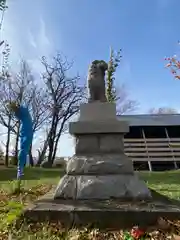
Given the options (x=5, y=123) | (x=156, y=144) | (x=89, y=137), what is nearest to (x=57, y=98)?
(x=5, y=123)

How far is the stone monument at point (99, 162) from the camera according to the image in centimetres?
407

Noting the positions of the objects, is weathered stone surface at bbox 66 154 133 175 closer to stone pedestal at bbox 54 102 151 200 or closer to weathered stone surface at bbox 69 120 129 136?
stone pedestal at bbox 54 102 151 200

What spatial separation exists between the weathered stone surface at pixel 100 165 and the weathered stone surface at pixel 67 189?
0.50 ft

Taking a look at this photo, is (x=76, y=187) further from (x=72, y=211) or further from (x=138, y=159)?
(x=138, y=159)

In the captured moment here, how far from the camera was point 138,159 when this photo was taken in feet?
61.6

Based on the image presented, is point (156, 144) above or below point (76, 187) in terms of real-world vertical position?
above

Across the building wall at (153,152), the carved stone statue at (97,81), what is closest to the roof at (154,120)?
the building wall at (153,152)

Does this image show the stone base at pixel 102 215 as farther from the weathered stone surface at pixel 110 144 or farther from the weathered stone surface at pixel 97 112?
the weathered stone surface at pixel 97 112

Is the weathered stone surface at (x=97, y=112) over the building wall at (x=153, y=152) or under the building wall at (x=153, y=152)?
under

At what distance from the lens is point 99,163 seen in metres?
4.27

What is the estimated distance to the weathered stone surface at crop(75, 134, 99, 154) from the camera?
14.8ft

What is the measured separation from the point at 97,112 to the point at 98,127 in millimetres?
323

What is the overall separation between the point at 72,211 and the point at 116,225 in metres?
0.49

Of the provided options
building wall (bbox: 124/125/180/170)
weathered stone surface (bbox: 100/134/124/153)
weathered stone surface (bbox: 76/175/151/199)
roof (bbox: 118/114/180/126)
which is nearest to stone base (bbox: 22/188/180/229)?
weathered stone surface (bbox: 76/175/151/199)
